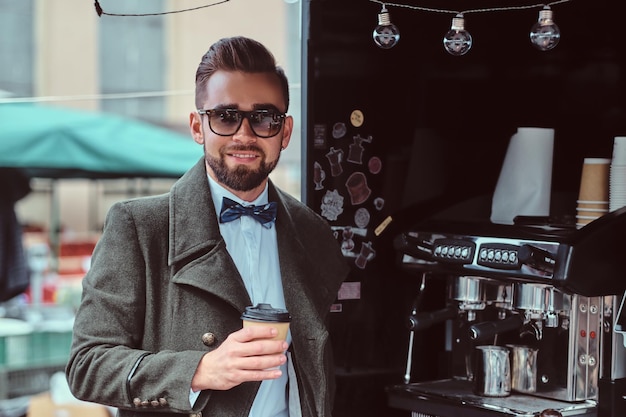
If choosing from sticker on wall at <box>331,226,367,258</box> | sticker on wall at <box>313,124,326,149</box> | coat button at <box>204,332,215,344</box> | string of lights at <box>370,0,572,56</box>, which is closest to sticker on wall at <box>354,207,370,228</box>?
sticker on wall at <box>331,226,367,258</box>

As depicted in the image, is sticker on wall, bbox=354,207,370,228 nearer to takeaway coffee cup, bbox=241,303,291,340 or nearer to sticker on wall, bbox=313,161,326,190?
sticker on wall, bbox=313,161,326,190

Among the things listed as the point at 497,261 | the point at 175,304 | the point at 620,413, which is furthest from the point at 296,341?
the point at 620,413

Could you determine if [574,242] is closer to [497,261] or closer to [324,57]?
[497,261]

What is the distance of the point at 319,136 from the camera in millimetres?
3451

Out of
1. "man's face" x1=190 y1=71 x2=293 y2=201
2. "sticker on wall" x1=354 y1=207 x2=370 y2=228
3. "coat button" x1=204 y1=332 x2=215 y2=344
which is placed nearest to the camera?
"coat button" x1=204 y1=332 x2=215 y2=344

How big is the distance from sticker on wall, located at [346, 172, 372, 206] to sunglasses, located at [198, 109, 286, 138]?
1.00 m

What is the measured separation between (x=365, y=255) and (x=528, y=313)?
0.71 metres

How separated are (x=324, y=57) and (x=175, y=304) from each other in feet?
4.36

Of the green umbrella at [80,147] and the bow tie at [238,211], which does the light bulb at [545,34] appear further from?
the green umbrella at [80,147]

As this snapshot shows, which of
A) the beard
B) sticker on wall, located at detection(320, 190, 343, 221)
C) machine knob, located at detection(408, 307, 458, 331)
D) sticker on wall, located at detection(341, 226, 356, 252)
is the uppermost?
the beard

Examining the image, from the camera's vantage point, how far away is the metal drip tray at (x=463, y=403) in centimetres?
297

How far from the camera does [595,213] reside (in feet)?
10.4

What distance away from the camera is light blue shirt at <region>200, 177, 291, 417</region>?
2574 mm

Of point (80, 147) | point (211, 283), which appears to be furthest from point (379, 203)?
point (80, 147)
